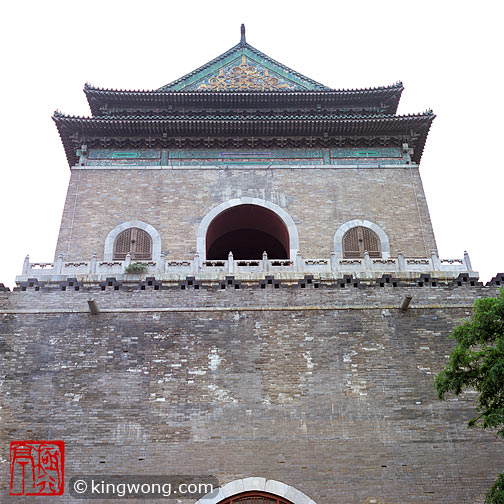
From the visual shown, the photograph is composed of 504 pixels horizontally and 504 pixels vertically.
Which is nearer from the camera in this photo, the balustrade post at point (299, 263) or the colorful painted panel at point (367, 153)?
the balustrade post at point (299, 263)

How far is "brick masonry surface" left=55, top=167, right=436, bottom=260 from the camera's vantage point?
18.4 m

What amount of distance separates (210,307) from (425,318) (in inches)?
205

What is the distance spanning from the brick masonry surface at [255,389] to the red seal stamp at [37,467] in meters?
0.17

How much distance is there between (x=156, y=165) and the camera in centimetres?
1989

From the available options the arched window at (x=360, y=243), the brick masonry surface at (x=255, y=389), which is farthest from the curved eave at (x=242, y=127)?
the brick masonry surface at (x=255, y=389)

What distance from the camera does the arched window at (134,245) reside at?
1805 centimetres

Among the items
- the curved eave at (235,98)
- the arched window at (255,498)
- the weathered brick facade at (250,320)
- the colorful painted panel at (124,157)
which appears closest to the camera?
the arched window at (255,498)

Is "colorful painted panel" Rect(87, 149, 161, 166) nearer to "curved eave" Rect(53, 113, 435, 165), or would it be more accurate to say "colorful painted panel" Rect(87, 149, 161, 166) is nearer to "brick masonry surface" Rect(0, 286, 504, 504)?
"curved eave" Rect(53, 113, 435, 165)

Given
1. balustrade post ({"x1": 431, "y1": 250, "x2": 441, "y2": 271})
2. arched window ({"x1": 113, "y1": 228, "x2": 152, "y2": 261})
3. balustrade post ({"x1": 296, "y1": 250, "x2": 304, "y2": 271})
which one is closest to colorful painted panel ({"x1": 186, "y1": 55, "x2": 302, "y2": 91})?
arched window ({"x1": 113, "y1": 228, "x2": 152, "y2": 261})

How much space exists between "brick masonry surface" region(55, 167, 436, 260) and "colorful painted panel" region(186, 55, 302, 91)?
476cm

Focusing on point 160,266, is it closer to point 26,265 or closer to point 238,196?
point 26,265

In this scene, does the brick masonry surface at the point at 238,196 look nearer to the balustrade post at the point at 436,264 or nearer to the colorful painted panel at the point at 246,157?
the colorful painted panel at the point at 246,157

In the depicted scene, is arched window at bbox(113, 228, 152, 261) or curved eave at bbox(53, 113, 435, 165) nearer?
arched window at bbox(113, 228, 152, 261)

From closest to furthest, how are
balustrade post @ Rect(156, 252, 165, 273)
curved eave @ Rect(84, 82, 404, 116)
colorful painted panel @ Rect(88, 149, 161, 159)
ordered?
balustrade post @ Rect(156, 252, 165, 273)
colorful painted panel @ Rect(88, 149, 161, 159)
curved eave @ Rect(84, 82, 404, 116)
